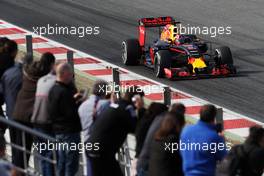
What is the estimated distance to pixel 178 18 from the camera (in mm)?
27656

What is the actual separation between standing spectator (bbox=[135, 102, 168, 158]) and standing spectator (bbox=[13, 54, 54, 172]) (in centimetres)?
156

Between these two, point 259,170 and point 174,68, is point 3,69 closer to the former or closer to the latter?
point 259,170

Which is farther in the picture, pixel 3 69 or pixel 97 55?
pixel 97 55

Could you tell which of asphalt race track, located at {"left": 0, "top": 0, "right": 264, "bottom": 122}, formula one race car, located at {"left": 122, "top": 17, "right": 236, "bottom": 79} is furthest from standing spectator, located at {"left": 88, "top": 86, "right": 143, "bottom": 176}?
formula one race car, located at {"left": 122, "top": 17, "right": 236, "bottom": 79}

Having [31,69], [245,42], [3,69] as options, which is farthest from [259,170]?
[245,42]

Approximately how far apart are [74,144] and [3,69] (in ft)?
6.32

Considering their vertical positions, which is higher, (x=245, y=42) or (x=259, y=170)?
(x=259, y=170)

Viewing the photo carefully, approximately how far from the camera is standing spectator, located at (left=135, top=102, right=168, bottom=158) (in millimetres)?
11156

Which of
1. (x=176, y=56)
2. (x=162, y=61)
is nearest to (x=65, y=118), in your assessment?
(x=162, y=61)

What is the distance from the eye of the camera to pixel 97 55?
23.5m

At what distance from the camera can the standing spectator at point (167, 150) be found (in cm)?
1054

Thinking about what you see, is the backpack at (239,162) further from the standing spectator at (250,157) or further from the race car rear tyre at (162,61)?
the race car rear tyre at (162,61)

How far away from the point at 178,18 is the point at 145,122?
16689 mm

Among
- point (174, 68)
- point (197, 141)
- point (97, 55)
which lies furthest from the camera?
point (97, 55)
